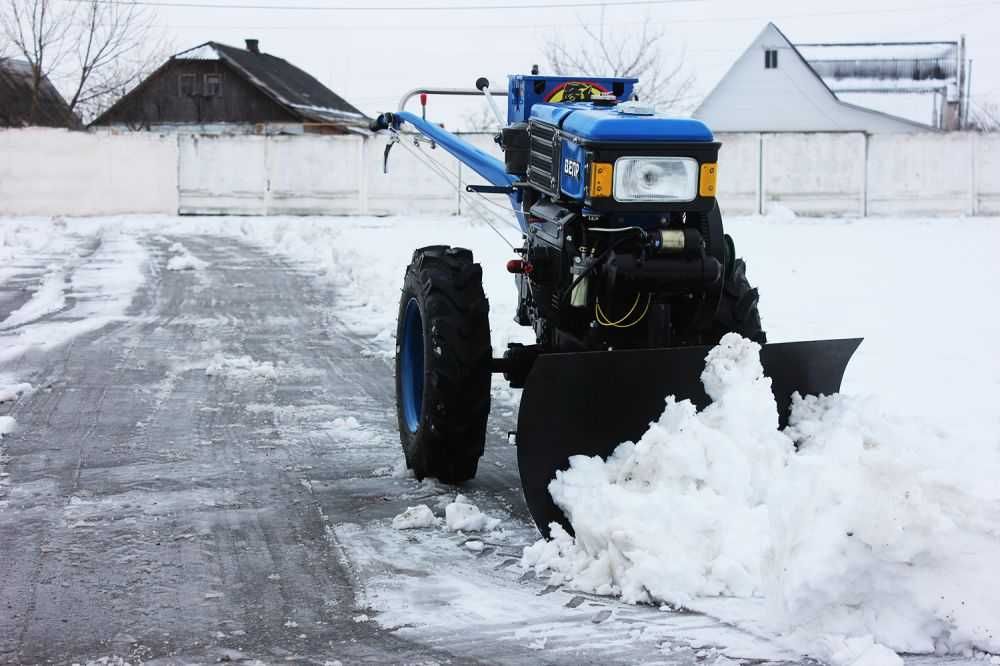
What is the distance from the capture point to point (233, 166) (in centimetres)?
3100

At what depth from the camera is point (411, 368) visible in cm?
652

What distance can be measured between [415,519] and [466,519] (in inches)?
8.9

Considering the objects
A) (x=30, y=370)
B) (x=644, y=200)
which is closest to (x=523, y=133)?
(x=644, y=200)

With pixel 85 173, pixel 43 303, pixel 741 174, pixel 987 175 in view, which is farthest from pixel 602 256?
pixel 85 173

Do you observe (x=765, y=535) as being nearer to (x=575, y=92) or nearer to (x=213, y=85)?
(x=575, y=92)

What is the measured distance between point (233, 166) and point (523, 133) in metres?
25.5

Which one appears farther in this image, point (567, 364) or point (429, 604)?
point (567, 364)

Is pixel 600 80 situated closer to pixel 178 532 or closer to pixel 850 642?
pixel 178 532

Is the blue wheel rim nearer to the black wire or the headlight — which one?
the black wire

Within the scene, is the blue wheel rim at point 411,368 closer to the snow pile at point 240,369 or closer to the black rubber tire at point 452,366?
the black rubber tire at point 452,366

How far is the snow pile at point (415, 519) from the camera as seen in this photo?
5.34 metres

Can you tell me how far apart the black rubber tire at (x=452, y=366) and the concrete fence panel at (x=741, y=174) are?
79.5ft

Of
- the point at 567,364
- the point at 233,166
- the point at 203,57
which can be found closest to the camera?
the point at 567,364

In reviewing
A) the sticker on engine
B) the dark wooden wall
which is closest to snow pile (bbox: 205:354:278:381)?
the sticker on engine
